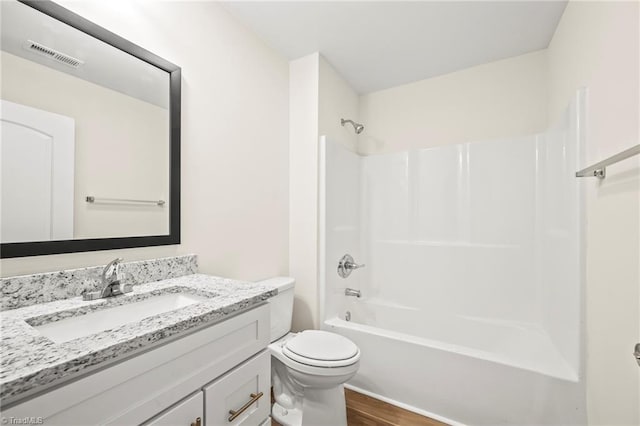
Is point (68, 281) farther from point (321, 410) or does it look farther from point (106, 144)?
point (321, 410)

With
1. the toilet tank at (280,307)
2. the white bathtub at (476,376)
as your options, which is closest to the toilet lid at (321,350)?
the toilet tank at (280,307)

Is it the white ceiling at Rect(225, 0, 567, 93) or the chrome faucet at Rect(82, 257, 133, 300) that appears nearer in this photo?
the chrome faucet at Rect(82, 257, 133, 300)

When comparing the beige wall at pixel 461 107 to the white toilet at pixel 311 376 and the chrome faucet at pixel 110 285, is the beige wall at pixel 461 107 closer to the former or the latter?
the white toilet at pixel 311 376

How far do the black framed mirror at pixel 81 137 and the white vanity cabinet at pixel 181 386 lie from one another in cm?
61

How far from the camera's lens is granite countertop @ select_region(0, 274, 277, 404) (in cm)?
52

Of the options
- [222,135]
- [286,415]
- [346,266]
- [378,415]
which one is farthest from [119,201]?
[378,415]

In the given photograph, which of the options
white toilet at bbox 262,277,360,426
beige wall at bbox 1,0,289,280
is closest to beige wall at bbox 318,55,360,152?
beige wall at bbox 1,0,289,280

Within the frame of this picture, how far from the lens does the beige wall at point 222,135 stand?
1292 millimetres

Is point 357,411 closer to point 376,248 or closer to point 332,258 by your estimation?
point 332,258

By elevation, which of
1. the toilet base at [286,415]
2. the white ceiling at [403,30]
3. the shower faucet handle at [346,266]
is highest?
the white ceiling at [403,30]

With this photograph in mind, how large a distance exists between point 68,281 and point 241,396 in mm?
739

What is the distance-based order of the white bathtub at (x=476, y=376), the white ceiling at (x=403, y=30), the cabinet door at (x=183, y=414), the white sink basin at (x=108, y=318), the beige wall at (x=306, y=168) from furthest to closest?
the beige wall at (x=306, y=168)
the white ceiling at (x=403, y=30)
the white bathtub at (x=476, y=376)
the white sink basin at (x=108, y=318)
the cabinet door at (x=183, y=414)

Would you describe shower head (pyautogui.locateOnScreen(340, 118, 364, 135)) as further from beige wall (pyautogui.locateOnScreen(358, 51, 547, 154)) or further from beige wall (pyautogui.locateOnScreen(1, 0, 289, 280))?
beige wall (pyautogui.locateOnScreen(1, 0, 289, 280))

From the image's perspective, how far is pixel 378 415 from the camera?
65.8 inches
